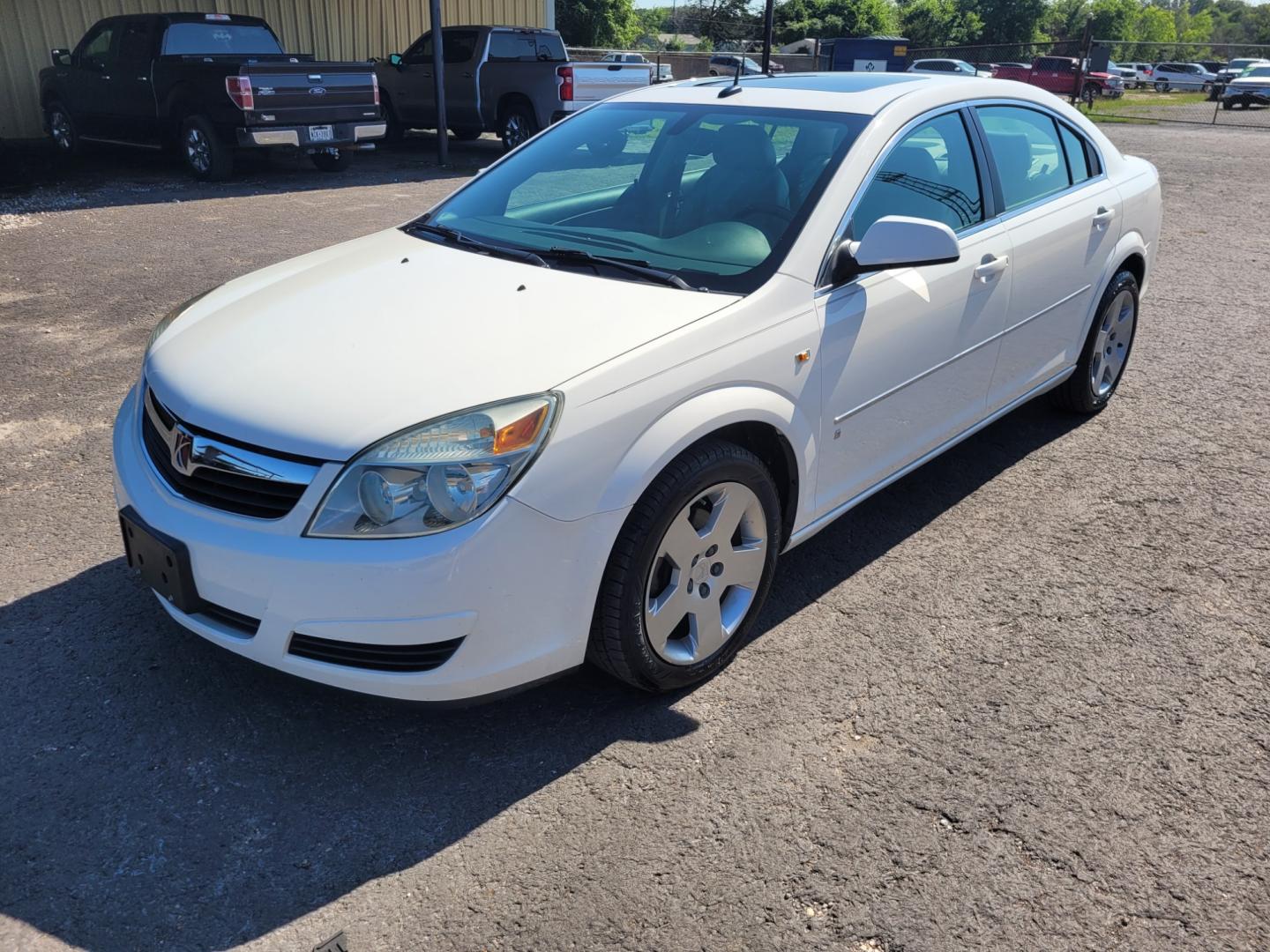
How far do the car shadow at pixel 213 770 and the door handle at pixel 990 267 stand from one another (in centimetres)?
153

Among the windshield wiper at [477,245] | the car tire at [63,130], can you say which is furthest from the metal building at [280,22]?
the windshield wiper at [477,245]

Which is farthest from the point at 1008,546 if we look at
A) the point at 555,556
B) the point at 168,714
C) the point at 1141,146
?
the point at 1141,146

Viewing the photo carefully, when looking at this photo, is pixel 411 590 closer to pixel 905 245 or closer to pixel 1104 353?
pixel 905 245

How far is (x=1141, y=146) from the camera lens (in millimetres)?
19281

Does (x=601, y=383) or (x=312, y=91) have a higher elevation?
(x=601, y=383)

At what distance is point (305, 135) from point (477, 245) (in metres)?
10.1

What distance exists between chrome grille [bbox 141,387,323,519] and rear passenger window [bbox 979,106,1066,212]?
3068 mm

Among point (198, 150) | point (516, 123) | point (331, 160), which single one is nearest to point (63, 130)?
point (198, 150)

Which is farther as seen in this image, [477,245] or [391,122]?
[391,122]

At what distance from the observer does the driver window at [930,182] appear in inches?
138

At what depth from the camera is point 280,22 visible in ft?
63.4

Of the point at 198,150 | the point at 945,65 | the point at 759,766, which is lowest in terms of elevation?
the point at 759,766

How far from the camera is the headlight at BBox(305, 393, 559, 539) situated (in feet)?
8.10

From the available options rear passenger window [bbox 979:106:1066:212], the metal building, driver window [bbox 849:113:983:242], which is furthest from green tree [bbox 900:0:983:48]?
driver window [bbox 849:113:983:242]
